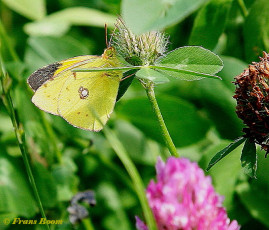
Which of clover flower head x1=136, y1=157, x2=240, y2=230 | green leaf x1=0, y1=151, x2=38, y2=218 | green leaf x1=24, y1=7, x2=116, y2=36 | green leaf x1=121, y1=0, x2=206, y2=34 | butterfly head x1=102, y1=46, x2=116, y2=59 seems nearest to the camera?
clover flower head x1=136, y1=157, x2=240, y2=230

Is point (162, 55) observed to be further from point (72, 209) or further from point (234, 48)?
point (234, 48)

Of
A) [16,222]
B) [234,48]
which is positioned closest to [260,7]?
[234,48]

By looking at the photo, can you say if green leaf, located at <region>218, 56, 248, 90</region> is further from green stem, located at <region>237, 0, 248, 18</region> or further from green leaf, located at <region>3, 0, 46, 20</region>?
green leaf, located at <region>3, 0, 46, 20</region>

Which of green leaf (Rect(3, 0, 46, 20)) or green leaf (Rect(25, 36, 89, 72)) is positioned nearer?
green leaf (Rect(25, 36, 89, 72))

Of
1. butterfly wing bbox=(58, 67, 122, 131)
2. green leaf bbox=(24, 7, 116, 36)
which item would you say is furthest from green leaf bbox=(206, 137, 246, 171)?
green leaf bbox=(24, 7, 116, 36)

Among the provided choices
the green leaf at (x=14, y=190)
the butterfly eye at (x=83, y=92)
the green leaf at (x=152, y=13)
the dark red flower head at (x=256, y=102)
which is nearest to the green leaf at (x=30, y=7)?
the green leaf at (x=14, y=190)

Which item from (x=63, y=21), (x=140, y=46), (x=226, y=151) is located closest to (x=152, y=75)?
(x=140, y=46)

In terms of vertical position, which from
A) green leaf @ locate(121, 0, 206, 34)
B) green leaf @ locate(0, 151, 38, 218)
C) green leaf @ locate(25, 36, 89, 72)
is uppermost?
green leaf @ locate(121, 0, 206, 34)
